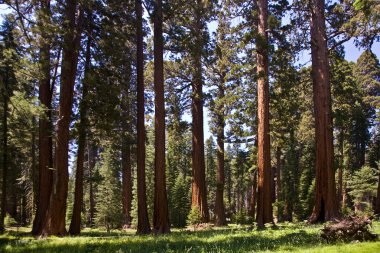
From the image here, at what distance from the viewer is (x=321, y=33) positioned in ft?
55.1

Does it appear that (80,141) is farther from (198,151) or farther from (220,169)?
(220,169)

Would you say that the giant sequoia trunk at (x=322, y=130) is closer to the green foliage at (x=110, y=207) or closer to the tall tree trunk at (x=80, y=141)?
the tall tree trunk at (x=80, y=141)

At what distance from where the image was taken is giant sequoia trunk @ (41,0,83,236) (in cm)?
1427

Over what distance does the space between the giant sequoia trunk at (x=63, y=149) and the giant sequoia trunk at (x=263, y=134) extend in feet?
23.6

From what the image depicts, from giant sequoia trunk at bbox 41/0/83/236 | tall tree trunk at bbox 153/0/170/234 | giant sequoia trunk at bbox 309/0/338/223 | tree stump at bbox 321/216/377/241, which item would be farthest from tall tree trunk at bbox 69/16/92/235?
tree stump at bbox 321/216/377/241

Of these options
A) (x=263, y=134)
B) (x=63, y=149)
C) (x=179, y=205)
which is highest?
(x=263, y=134)

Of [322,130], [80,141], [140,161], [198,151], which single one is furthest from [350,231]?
[198,151]

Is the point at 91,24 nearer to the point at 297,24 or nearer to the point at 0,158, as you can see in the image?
the point at 297,24

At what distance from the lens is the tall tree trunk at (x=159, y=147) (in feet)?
50.4

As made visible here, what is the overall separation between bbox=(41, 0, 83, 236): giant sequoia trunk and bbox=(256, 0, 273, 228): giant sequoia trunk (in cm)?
720

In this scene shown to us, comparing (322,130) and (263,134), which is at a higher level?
(322,130)

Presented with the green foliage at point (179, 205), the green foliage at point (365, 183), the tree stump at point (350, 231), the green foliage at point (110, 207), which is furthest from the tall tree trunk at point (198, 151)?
the green foliage at point (365, 183)

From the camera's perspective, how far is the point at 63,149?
14.7m

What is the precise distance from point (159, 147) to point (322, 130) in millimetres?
7115
